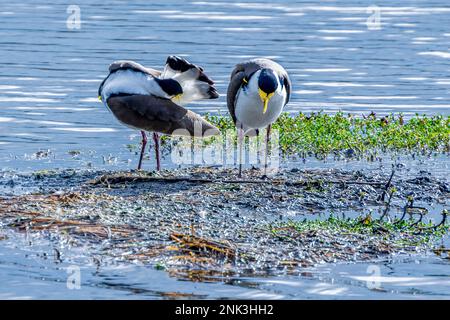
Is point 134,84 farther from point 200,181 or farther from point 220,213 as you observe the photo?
point 220,213

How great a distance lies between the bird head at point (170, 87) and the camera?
1438cm

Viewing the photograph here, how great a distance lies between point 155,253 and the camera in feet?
35.4

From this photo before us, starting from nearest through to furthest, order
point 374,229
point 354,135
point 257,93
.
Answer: point 374,229 < point 257,93 < point 354,135

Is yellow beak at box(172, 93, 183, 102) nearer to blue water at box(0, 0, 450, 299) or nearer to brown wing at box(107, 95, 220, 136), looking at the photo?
brown wing at box(107, 95, 220, 136)

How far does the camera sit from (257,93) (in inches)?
566

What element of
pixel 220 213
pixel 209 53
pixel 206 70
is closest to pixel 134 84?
pixel 220 213

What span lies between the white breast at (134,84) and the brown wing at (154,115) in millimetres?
86

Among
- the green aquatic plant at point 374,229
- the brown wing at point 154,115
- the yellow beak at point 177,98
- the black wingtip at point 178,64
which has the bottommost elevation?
the green aquatic plant at point 374,229

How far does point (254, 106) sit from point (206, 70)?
11.0 metres

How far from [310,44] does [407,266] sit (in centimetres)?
2022

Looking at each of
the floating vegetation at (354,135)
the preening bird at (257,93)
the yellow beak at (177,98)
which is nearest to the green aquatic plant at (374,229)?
the preening bird at (257,93)

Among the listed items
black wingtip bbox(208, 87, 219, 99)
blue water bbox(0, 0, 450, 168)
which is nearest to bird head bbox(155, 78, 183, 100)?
black wingtip bbox(208, 87, 219, 99)

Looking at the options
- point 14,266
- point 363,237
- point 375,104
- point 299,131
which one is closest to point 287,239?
point 363,237

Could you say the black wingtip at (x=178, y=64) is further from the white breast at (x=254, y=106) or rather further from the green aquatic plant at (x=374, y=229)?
the green aquatic plant at (x=374, y=229)
